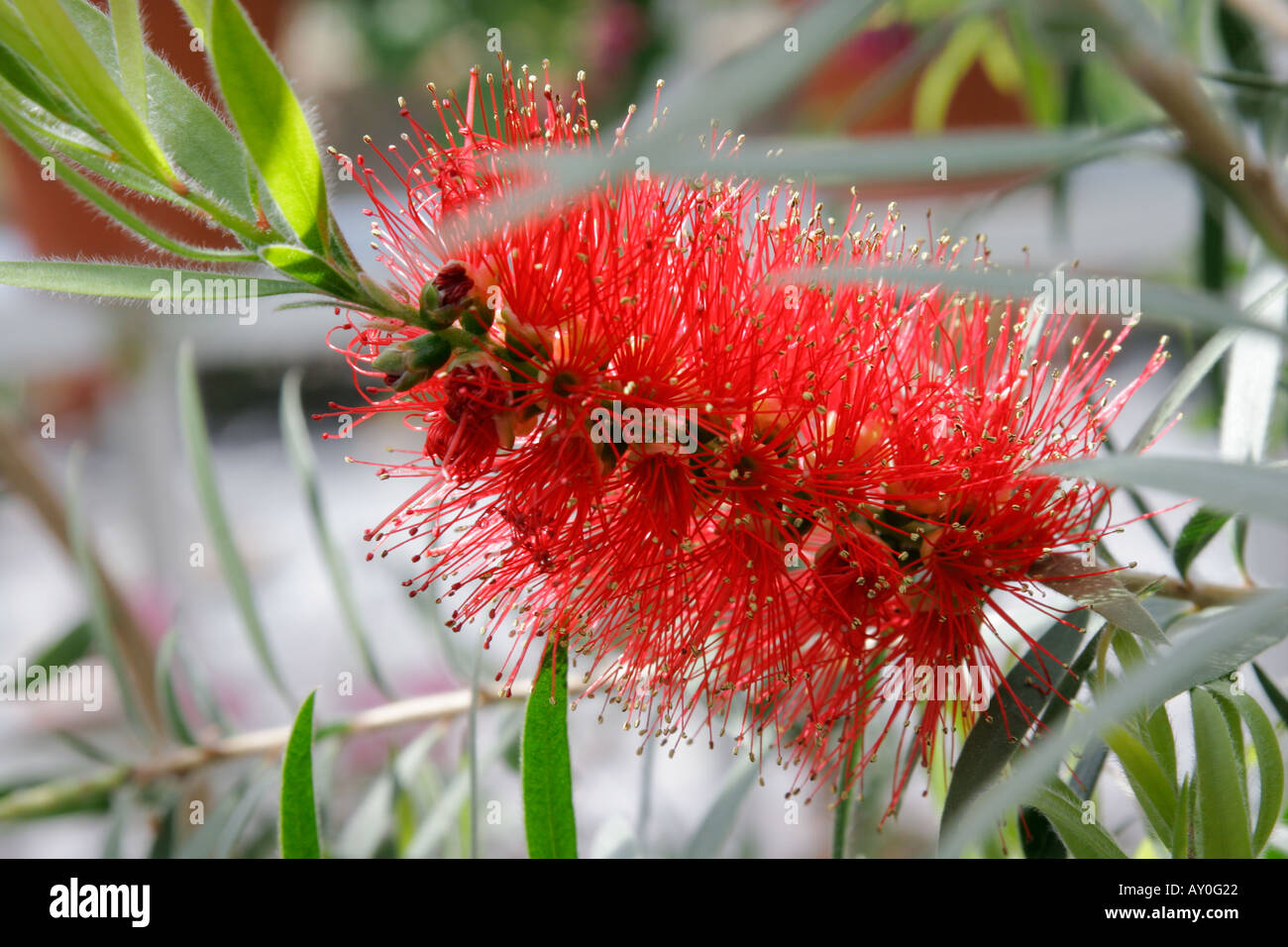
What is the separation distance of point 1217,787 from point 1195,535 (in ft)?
0.32

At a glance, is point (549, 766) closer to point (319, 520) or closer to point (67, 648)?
point (319, 520)

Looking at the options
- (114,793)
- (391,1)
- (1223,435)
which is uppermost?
(391,1)

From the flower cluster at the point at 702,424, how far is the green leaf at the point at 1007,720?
13 mm

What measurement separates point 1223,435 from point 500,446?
0.29 m

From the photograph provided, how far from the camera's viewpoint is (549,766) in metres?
0.33

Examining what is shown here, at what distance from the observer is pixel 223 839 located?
0.49 metres

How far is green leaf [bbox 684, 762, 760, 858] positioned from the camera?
0.46 metres

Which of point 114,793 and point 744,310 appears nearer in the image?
point 744,310

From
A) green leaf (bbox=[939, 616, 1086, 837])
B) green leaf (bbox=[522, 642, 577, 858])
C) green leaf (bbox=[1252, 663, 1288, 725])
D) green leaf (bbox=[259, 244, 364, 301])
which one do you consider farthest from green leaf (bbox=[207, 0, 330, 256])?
green leaf (bbox=[1252, 663, 1288, 725])

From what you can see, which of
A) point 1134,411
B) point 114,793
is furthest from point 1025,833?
point 1134,411

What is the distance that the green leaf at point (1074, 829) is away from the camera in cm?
31

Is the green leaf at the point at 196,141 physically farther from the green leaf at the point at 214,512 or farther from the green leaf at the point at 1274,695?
the green leaf at the point at 1274,695

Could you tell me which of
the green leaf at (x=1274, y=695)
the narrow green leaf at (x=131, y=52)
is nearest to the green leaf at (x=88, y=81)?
the narrow green leaf at (x=131, y=52)
